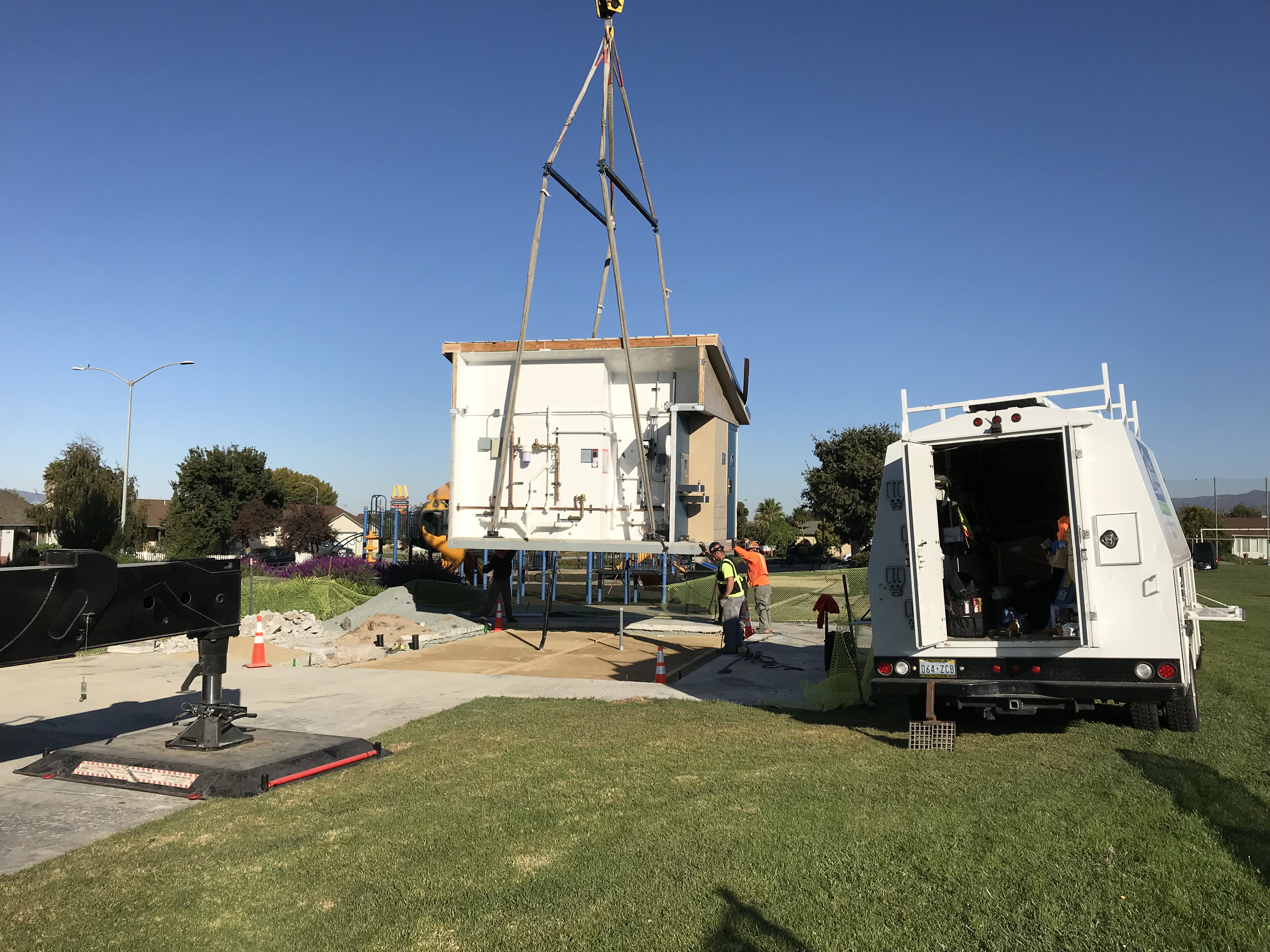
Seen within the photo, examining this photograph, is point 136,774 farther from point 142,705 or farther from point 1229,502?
point 1229,502

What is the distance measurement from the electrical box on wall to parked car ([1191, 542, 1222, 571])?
6.58m

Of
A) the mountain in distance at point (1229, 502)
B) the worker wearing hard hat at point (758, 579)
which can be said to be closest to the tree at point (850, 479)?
the mountain in distance at point (1229, 502)

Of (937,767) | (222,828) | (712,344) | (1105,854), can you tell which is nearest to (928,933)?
(1105,854)

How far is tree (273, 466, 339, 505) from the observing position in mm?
98875

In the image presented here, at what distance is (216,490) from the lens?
60.2 meters

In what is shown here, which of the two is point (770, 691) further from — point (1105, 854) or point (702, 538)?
point (1105, 854)

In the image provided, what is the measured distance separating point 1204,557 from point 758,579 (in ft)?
23.0

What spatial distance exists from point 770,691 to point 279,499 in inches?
2292

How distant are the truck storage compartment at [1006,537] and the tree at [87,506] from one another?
19694 mm

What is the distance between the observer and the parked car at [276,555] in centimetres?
5654

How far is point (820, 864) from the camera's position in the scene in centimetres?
455

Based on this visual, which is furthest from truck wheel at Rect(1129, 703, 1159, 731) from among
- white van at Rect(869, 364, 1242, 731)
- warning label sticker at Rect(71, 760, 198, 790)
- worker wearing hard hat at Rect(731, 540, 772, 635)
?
worker wearing hard hat at Rect(731, 540, 772, 635)

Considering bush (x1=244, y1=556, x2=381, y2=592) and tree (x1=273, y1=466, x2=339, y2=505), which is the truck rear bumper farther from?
tree (x1=273, y1=466, x2=339, y2=505)

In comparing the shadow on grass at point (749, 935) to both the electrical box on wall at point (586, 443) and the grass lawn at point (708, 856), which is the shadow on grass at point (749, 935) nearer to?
the grass lawn at point (708, 856)
